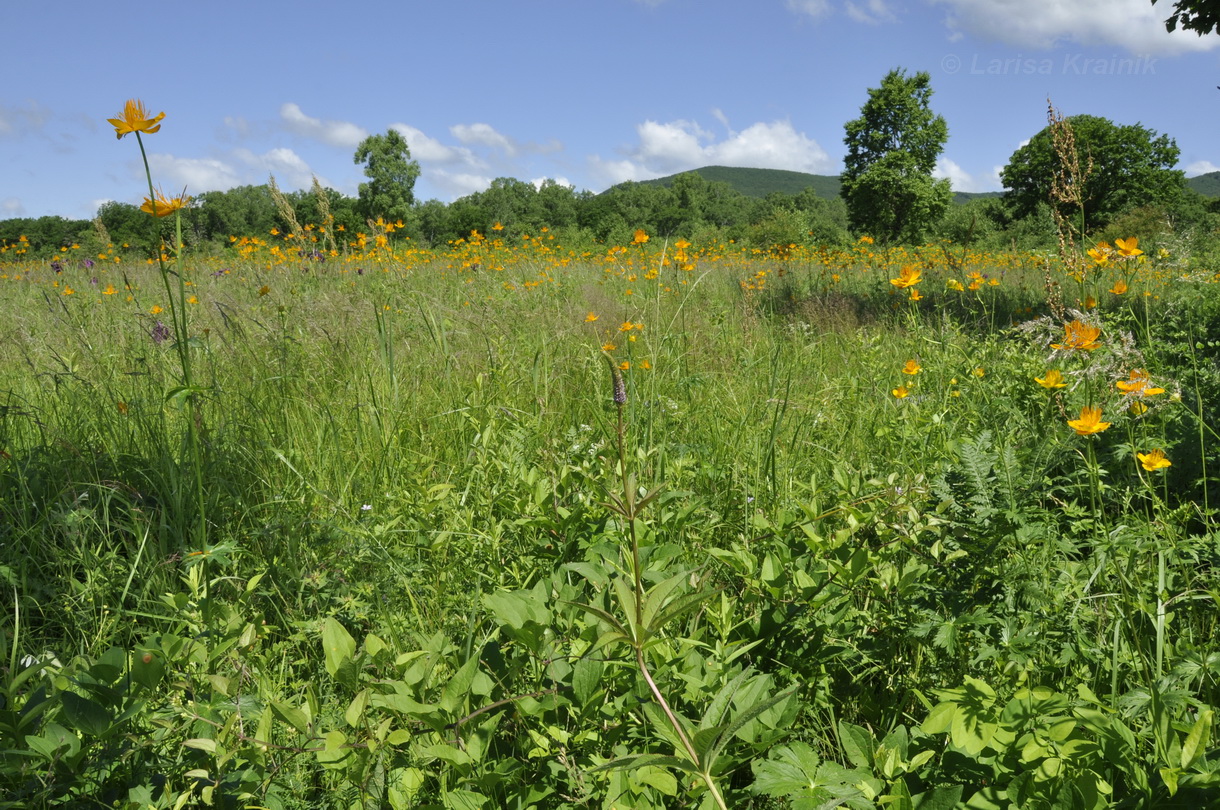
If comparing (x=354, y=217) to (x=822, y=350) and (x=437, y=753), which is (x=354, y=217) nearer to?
(x=822, y=350)

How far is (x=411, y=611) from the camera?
5.18ft

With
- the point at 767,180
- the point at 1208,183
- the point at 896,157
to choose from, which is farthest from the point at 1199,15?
the point at 767,180

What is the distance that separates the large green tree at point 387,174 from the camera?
38737mm

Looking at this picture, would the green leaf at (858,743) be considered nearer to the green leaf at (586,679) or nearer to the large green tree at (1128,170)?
the green leaf at (586,679)

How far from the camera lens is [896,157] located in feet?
101

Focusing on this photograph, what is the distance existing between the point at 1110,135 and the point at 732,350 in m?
38.3

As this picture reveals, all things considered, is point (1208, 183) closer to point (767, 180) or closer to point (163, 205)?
point (767, 180)

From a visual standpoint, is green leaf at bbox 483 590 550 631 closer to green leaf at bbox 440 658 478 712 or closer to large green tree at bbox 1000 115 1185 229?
green leaf at bbox 440 658 478 712

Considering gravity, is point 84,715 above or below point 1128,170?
below

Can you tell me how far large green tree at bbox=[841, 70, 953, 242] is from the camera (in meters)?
30.3

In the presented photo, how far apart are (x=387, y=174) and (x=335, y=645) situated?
1631 inches

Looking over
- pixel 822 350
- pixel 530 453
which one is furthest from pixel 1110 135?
pixel 530 453

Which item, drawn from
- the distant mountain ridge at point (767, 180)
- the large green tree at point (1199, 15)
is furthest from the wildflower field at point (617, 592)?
the distant mountain ridge at point (767, 180)

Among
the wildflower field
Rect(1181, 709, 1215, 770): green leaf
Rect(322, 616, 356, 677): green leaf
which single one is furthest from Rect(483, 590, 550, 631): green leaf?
Rect(1181, 709, 1215, 770): green leaf
